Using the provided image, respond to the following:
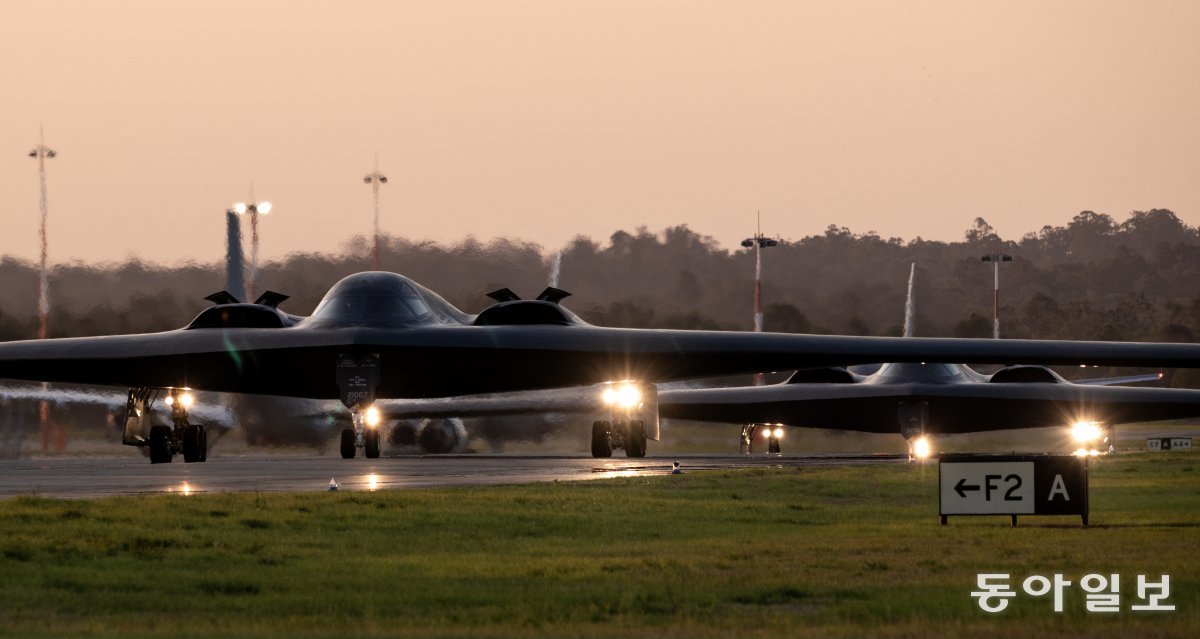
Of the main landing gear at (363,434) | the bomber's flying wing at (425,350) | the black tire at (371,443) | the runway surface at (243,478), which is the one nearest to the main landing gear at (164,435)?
the bomber's flying wing at (425,350)

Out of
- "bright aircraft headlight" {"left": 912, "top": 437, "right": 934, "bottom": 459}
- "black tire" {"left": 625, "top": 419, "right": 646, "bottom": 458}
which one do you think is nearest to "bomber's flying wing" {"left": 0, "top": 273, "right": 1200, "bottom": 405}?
"black tire" {"left": 625, "top": 419, "right": 646, "bottom": 458}

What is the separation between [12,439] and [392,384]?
16.3 metres

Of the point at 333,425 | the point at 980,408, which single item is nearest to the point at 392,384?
the point at 333,425

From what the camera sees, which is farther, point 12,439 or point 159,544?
point 12,439

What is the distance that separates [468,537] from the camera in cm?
1720

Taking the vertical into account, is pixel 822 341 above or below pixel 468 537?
above

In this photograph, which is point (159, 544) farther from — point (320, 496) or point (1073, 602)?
point (1073, 602)

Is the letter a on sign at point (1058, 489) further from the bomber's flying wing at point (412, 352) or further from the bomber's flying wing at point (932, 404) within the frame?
the bomber's flying wing at point (932, 404)

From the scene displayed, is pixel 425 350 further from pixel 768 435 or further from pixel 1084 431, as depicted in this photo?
pixel 768 435

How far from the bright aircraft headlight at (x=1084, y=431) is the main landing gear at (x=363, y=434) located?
93.0 feet

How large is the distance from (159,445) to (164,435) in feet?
0.96

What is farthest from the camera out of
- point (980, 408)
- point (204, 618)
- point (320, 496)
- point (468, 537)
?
point (980, 408)

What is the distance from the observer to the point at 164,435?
123 feet

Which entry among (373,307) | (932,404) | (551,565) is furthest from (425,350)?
(932,404)
